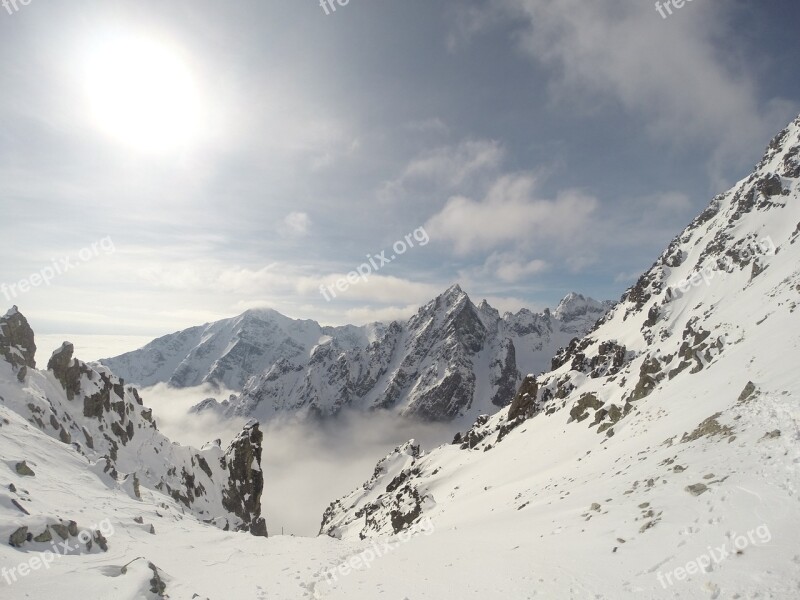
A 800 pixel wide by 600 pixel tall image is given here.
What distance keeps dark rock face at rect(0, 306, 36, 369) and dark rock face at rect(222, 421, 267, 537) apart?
1747 inches

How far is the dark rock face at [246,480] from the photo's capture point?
283 feet

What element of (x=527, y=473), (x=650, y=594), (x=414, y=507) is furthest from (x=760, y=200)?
(x=650, y=594)

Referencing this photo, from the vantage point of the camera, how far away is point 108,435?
62781 mm

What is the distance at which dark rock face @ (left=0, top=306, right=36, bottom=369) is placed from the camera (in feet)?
175

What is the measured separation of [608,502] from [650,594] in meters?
7.56

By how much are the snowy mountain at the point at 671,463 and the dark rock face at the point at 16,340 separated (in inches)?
2435

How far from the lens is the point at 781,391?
1819 centimetres
